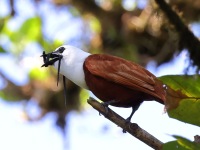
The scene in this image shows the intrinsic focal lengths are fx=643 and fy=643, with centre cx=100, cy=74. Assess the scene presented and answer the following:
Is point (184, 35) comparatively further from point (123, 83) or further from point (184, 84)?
point (184, 84)

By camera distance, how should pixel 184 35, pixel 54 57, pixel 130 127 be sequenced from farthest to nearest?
pixel 184 35 → pixel 54 57 → pixel 130 127

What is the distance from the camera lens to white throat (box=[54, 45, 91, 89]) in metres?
1.99

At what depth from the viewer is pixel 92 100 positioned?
184 cm

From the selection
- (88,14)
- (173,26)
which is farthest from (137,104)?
(88,14)

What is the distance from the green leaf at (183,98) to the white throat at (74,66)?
33 cm

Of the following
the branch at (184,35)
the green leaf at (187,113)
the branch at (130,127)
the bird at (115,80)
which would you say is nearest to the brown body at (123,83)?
the bird at (115,80)

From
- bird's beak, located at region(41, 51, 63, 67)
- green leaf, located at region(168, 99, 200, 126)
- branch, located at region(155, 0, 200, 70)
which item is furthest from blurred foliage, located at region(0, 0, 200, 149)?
green leaf, located at region(168, 99, 200, 126)

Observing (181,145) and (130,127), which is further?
(130,127)

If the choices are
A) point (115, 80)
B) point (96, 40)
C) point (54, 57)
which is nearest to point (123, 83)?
point (115, 80)

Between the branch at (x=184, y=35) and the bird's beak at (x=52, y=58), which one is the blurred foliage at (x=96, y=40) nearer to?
the branch at (x=184, y=35)

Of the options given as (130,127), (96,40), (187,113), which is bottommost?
(96,40)

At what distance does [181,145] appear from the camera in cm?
149

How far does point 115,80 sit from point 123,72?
0.12 feet

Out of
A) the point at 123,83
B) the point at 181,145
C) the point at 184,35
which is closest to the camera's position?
the point at 181,145
